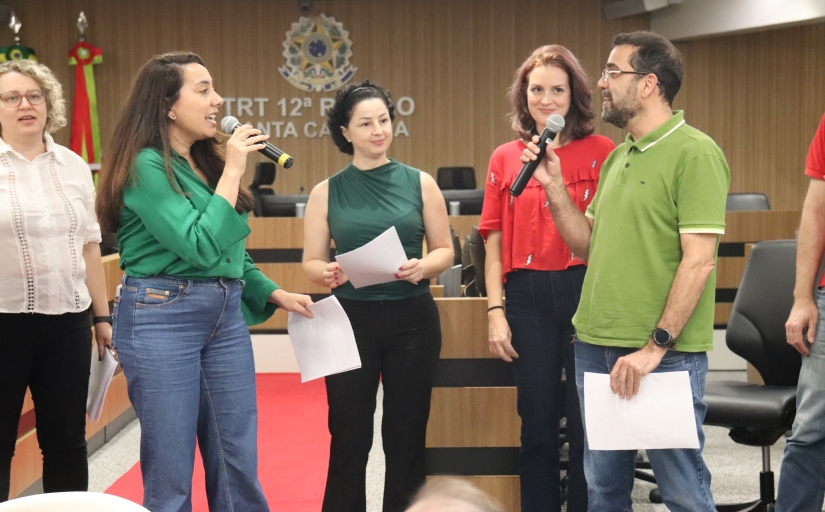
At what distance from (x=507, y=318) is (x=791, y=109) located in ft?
29.8

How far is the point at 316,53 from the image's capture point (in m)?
10.6

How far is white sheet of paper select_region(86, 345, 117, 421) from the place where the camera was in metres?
2.65

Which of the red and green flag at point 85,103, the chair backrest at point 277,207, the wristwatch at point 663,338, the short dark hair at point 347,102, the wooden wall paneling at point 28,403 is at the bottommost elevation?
the wooden wall paneling at point 28,403

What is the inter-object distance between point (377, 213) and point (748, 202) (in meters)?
5.15

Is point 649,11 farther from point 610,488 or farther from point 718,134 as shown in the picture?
point 610,488

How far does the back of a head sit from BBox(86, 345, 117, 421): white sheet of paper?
189 cm

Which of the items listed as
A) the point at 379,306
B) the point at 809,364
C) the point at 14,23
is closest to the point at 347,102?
the point at 379,306

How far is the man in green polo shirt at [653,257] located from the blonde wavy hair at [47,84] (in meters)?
1.72

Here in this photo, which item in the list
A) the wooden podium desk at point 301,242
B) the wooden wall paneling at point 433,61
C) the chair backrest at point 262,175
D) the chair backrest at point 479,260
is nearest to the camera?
the chair backrest at point 479,260

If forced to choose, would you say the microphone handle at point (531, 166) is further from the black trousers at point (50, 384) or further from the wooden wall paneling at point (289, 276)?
the wooden wall paneling at point (289, 276)

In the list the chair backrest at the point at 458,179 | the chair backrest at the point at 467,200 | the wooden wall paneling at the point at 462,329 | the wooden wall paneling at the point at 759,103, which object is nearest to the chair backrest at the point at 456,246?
the wooden wall paneling at the point at 462,329

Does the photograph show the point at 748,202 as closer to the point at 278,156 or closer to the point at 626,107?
the point at 626,107

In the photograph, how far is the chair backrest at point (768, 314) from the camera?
124 inches

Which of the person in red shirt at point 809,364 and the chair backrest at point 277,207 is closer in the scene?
the person in red shirt at point 809,364
